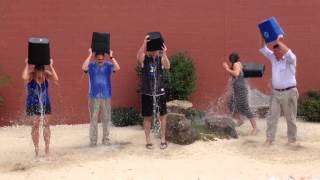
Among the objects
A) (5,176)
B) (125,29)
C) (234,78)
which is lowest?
(5,176)

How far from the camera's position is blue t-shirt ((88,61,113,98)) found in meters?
8.82

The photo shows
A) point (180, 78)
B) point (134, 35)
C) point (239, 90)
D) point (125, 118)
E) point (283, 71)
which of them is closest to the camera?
point (283, 71)

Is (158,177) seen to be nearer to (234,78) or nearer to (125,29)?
(234,78)

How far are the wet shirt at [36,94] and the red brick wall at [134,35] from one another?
251 centimetres

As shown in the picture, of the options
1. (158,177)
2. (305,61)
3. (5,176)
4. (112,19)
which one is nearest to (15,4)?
(112,19)

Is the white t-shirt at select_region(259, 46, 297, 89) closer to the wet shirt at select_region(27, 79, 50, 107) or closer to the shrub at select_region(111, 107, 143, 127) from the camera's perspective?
the shrub at select_region(111, 107, 143, 127)

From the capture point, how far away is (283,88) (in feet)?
29.5

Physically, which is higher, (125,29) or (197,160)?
(125,29)

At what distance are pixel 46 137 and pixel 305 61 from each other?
578 cm

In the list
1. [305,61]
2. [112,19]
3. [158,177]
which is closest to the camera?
[158,177]

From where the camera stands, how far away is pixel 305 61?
38.2 ft

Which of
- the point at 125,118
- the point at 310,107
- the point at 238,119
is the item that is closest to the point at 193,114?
the point at 238,119

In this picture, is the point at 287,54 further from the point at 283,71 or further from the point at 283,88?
the point at 283,88

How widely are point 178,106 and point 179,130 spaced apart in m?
1.07
